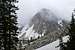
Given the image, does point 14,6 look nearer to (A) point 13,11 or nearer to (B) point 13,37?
(A) point 13,11

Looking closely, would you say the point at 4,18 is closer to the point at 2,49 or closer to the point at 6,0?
the point at 6,0

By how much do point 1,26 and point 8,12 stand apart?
103 centimetres

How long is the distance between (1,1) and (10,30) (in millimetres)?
1958

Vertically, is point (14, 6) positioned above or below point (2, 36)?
above

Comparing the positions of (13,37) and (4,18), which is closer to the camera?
(4,18)

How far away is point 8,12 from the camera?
46.0ft

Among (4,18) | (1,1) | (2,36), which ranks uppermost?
(1,1)

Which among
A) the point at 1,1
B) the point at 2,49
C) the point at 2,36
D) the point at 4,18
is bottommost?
the point at 2,49

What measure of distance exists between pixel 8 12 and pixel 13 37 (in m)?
1.81

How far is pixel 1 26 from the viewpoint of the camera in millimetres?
13727

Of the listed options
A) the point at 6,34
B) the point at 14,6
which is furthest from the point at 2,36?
the point at 14,6

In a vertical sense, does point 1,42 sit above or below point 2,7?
below

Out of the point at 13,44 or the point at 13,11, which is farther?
the point at 13,44

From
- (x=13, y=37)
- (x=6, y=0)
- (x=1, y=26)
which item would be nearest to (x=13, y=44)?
(x=13, y=37)
